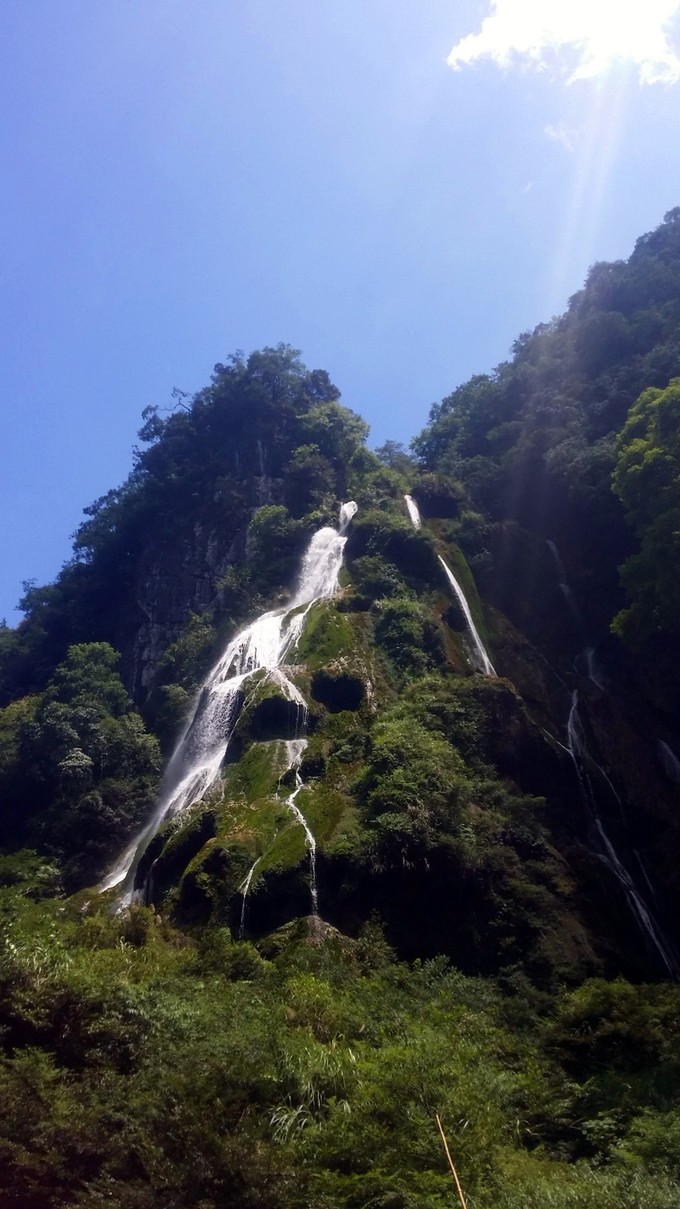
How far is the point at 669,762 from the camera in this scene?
21906 mm

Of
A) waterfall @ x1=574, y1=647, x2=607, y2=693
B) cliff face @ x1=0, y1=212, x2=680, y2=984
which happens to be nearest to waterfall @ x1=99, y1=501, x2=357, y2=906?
cliff face @ x1=0, y1=212, x2=680, y2=984

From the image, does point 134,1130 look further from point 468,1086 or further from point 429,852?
point 429,852

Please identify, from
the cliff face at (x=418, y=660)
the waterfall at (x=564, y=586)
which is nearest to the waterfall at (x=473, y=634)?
the cliff face at (x=418, y=660)

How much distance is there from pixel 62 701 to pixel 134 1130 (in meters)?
20.2

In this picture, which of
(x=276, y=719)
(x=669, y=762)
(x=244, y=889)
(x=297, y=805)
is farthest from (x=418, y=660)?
(x=244, y=889)

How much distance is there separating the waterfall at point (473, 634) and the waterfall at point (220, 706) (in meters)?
3.66

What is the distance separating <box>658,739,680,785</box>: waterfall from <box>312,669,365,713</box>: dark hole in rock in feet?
28.7

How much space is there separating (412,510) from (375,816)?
16029mm

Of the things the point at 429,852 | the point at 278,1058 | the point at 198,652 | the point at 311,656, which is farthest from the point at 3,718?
the point at 278,1058

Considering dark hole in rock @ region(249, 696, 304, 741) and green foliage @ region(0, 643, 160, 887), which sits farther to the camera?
green foliage @ region(0, 643, 160, 887)

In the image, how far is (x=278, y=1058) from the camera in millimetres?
7820

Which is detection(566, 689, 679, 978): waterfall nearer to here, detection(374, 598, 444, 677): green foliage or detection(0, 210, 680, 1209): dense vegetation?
detection(0, 210, 680, 1209): dense vegetation

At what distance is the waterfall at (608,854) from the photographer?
1611 cm

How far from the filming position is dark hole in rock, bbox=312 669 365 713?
65.1 feet
